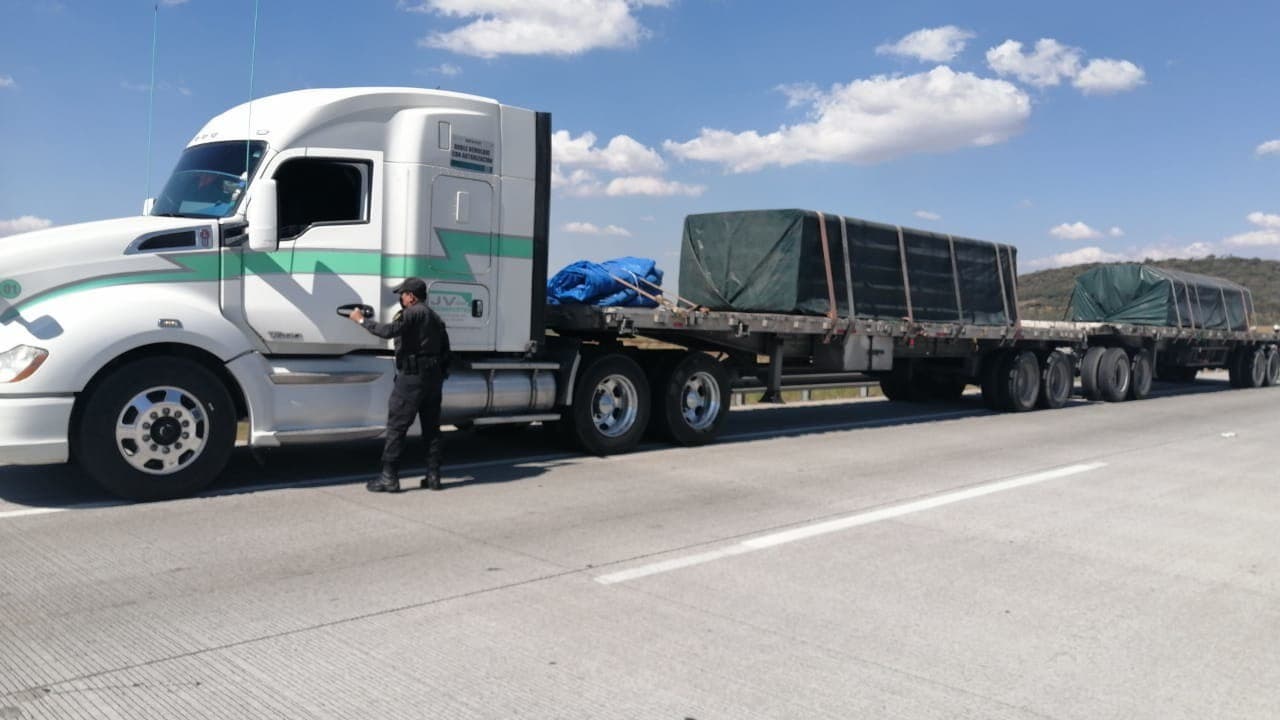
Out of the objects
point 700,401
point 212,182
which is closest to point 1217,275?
point 700,401

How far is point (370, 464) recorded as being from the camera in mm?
9266

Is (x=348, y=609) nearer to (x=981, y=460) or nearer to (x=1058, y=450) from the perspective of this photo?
(x=981, y=460)

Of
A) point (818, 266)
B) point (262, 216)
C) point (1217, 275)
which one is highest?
point (1217, 275)

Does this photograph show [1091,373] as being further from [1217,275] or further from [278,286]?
[1217,275]

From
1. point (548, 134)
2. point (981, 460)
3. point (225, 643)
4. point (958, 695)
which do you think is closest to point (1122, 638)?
point (958, 695)

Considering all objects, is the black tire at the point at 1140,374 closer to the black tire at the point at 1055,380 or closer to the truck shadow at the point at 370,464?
the black tire at the point at 1055,380

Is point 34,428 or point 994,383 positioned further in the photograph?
point 994,383

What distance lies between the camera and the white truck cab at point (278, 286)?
688cm

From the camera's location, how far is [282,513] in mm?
7051

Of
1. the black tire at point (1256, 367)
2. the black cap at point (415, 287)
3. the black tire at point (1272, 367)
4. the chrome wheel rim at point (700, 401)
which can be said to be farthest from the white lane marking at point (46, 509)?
the black tire at point (1272, 367)

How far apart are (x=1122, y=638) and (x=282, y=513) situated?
534 cm

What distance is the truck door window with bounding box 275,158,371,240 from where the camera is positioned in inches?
317

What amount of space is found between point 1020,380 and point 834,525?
10.9 metres

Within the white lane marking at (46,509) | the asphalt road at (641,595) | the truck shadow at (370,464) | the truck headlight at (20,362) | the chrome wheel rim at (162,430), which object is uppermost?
the truck headlight at (20,362)
